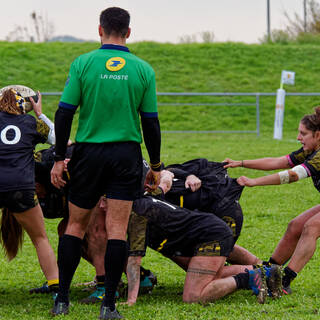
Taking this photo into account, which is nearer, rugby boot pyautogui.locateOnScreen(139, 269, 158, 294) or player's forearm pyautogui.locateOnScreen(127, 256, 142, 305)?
player's forearm pyautogui.locateOnScreen(127, 256, 142, 305)

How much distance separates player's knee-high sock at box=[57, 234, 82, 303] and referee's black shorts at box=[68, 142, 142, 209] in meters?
0.29

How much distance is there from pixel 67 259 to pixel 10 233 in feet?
4.52

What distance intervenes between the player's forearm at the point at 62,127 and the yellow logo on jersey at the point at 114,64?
41cm

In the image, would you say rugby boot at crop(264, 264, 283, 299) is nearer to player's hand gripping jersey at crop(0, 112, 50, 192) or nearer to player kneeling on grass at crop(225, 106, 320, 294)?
player kneeling on grass at crop(225, 106, 320, 294)

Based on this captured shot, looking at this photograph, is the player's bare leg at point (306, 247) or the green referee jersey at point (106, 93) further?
the player's bare leg at point (306, 247)

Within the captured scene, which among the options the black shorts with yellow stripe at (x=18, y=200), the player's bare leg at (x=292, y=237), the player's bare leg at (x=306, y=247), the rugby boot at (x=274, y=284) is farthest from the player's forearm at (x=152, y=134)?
the player's bare leg at (x=292, y=237)

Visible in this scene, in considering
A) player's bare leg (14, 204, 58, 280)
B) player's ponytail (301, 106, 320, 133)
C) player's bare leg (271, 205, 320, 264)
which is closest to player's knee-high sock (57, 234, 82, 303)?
player's bare leg (14, 204, 58, 280)

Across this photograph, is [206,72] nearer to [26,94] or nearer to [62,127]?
[26,94]

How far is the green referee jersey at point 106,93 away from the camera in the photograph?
4.37 m

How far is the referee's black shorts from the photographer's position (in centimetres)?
441

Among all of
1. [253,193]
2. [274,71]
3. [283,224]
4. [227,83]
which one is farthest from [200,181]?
[274,71]

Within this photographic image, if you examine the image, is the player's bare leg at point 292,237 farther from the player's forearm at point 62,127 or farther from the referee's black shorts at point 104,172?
the player's forearm at point 62,127

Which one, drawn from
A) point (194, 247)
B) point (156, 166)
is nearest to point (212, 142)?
point (194, 247)

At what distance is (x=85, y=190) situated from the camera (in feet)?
14.7
